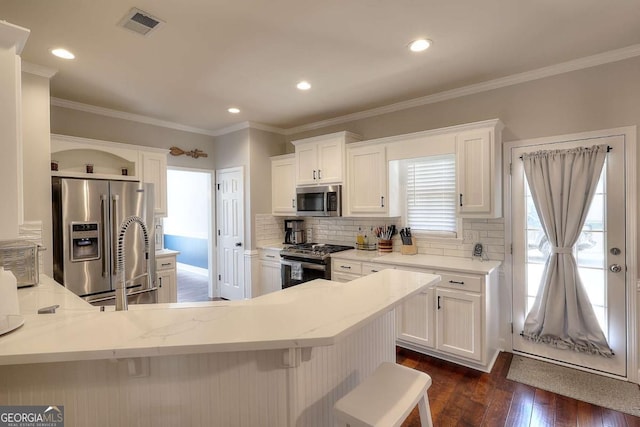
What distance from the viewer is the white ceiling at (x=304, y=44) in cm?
195

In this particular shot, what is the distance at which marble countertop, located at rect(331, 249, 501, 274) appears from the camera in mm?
2789

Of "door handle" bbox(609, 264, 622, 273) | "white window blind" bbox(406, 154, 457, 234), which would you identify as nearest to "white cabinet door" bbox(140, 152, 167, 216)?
A: "white window blind" bbox(406, 154, 457, 234)

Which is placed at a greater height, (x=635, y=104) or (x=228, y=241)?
(x=635, y=104)

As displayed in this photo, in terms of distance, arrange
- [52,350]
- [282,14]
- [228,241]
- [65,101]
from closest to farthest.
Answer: [52,350], [282,14], [65,101], [228,241]

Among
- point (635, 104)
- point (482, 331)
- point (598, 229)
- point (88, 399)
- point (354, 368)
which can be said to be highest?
point (635, 104)

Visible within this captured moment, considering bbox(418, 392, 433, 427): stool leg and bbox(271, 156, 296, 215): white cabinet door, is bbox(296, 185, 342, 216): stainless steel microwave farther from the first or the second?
bbox(418, 392, 433, 427): stool leg

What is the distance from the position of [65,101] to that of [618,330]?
5.75 metres

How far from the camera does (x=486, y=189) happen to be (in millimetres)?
2871

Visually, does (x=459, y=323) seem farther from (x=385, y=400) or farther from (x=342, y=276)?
(x=385, y=400)

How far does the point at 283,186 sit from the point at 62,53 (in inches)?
109

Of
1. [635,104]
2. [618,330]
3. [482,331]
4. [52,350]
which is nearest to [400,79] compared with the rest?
[635,104]

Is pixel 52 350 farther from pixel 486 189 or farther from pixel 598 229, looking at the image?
pixel 598 229

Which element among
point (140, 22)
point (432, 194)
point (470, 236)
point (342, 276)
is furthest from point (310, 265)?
point (140, 22)

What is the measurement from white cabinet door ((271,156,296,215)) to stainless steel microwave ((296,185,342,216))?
239mm
